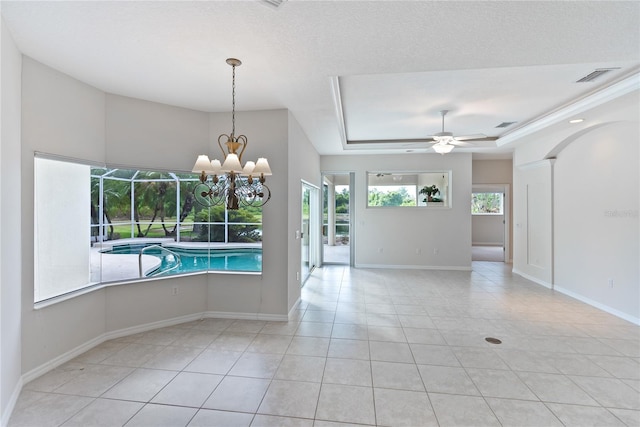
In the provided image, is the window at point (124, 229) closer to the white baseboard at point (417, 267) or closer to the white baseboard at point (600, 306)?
the white baseboard at point (417, 267)

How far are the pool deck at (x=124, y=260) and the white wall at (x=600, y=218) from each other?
16.4 ft

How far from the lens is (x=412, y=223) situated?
712 centimetres

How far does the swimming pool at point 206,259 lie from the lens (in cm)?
377

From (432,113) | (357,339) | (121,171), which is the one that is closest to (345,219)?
(432,113)

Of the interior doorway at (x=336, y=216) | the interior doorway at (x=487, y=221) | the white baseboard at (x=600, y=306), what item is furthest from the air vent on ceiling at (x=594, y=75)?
the interior doorway at (x=487, y=221)

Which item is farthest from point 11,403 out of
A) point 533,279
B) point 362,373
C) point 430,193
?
point 533,279

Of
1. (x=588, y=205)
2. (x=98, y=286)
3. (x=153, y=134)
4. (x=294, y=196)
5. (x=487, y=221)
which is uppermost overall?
(x=153, y=134)

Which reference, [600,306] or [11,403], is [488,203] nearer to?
[600,306]

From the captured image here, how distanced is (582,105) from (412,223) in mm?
3917

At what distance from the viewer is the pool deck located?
10.5ft

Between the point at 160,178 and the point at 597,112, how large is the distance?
5975mm

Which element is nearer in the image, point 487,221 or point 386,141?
point 386,141

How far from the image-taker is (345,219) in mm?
8945

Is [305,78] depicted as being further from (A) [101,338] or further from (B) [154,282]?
(A) [101,338]
